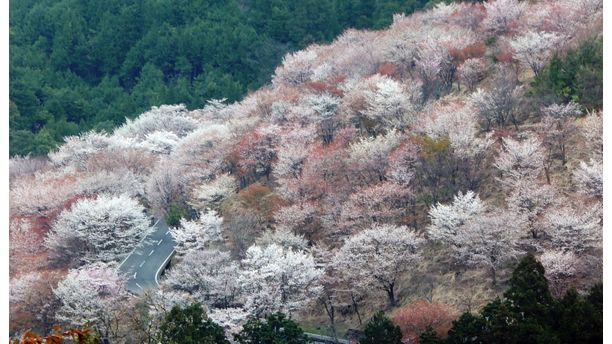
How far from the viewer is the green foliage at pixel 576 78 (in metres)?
34.5

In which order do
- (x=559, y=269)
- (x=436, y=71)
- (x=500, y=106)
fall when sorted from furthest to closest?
(x=436, y=71)
(x=500, y=106)
(x=559, y=269)

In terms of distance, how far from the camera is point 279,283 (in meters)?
30.7

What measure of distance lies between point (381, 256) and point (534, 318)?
7648 mm

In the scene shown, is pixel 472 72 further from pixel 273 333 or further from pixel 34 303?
pixel 34 303

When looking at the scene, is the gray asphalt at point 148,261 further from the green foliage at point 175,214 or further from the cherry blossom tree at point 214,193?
the cherry blossom tree at point 214,193

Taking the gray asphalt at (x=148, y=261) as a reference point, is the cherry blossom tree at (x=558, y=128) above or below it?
above

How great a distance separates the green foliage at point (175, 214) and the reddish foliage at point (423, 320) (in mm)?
16297

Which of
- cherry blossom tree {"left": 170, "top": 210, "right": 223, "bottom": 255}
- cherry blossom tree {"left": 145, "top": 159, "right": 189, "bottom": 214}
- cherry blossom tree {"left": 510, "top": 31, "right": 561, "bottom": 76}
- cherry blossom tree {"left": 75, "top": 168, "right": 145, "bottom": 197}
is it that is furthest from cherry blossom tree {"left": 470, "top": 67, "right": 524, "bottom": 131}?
cherry blossom tree {"left": 75, "top": 168, "right": 145, "bottom": 197}

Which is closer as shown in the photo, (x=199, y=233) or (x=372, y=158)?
(x=372, y=158)

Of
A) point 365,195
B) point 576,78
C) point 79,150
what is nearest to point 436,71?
point 576,78

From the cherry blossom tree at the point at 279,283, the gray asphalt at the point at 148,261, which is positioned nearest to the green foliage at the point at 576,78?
the cherry blossom tree at the point at 279,283
